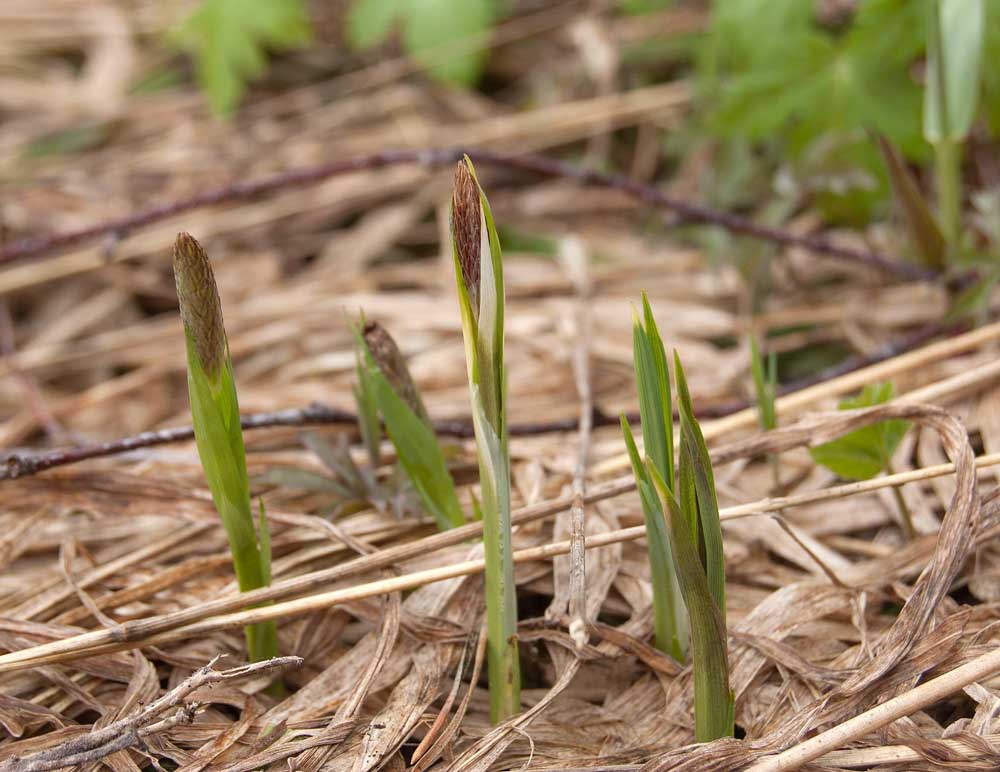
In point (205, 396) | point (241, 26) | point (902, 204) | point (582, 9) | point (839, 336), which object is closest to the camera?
point (205, 396)

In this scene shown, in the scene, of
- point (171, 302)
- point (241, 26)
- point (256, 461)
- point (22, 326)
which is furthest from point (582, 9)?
point (256, 461)

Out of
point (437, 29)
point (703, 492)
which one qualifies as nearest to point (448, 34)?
point (437, 29)

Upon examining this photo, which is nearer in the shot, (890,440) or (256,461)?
(890,440)

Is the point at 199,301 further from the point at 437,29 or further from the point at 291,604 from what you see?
the point at 437,29

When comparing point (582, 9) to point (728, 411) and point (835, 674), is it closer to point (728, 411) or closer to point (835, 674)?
point (728, 411)

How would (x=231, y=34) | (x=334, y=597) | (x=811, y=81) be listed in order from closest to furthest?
(x=334, y=597) → (x=811, y=81) → (x=231, y=34)

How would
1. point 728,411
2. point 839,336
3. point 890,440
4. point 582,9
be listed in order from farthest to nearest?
point 582,9 → point 839,336 → point 728,411 → point 890,440

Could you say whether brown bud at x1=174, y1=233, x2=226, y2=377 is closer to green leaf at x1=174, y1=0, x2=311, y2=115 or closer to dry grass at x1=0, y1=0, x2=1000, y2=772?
dry grass at x1=0, y1=0, x2=1000, y2=772
